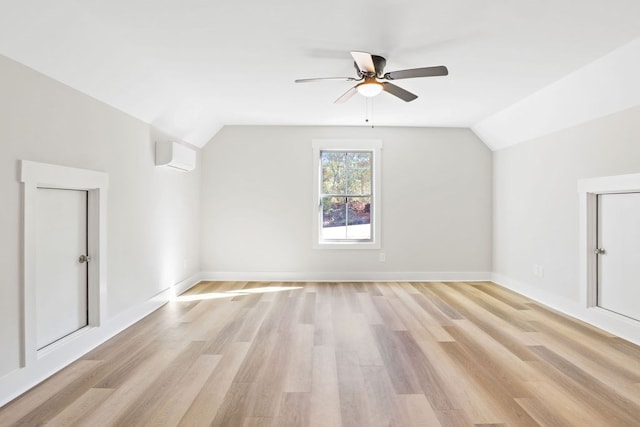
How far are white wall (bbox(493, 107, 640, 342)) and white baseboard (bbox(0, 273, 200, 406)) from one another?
4550mm

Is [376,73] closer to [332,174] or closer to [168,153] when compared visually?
[168,153]

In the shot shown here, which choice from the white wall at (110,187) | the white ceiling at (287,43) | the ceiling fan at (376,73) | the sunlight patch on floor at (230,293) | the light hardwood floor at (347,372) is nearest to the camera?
the light hardwood floor at (347,372)

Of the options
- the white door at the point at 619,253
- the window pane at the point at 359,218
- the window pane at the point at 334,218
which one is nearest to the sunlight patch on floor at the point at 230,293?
the window pane at the point at 334,218

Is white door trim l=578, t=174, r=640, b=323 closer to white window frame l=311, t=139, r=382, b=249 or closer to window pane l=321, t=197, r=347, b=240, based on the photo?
white window frame l=311, t=139, r=382, b=249

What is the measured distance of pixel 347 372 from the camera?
2752 mm

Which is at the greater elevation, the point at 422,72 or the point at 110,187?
the point at 422,72

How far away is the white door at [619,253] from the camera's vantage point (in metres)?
3.49

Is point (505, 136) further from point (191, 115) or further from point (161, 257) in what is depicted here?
point (161, 257)

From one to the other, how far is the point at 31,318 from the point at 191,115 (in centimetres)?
300

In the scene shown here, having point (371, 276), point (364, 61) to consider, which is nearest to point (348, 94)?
point (364, 61)

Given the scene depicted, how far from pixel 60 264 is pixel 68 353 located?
66cm

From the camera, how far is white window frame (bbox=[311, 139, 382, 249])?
19.9ft

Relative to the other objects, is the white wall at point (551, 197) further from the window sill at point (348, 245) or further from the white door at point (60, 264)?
the white door at point (60, 264)

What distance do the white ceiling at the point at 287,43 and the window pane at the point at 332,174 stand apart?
1769 millimetres
